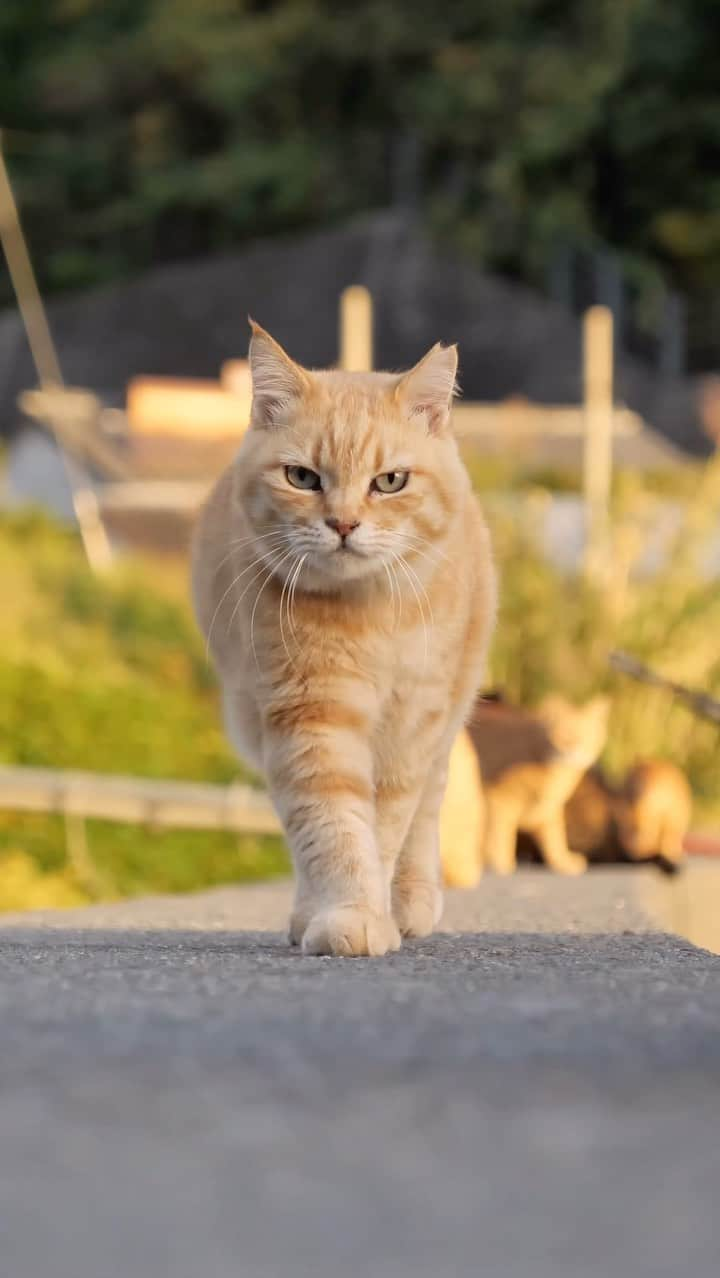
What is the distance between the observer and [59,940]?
10.7 feet

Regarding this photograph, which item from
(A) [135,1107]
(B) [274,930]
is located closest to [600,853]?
(B) [274,930]

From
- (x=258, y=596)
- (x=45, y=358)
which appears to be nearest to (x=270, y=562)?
(x=258, y=596)

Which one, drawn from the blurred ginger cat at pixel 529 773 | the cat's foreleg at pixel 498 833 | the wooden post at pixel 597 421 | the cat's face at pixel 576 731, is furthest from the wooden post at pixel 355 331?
the cat's foreleg at pixel 498 833

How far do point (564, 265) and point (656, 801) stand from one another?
18.1 metres

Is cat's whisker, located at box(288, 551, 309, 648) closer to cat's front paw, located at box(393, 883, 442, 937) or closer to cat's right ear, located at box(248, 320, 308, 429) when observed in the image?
cat's right ear, located at box(248, 320, 308, 429)

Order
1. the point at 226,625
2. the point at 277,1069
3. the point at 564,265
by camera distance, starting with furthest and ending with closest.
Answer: the point at 564,265
the point at 226,625
the point at 277,1069

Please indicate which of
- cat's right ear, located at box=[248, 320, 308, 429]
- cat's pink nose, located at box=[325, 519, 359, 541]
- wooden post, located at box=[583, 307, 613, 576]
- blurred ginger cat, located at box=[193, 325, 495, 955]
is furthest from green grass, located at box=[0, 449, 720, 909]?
cat's pink nose, located at box=[325, 519, 359, 541]

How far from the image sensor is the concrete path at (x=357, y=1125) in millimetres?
1354

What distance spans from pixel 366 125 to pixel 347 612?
76.9 feet

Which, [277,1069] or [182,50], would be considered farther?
[182,50]

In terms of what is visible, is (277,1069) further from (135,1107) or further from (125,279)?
(125,279)

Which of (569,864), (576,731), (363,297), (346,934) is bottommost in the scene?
(569,864)

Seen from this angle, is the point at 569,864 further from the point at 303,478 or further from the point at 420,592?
the point at 303,478

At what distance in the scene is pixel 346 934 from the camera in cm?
301
